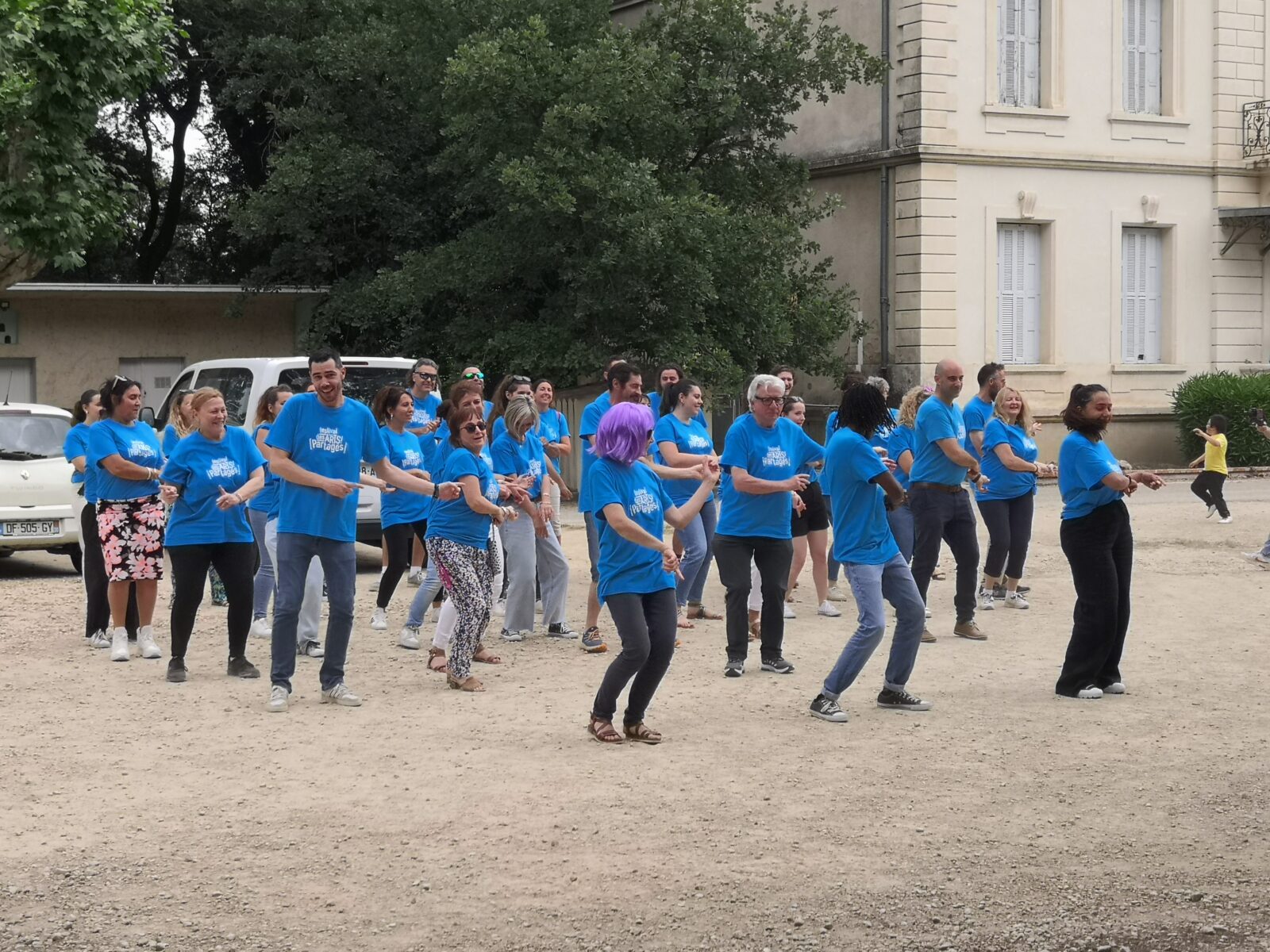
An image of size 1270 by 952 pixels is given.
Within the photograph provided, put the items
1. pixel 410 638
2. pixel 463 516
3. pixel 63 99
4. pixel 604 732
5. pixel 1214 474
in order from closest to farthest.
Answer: pixel 604 732
pixel 463 516
pixel 410 638
pixel 1214 474
pixel 63 99

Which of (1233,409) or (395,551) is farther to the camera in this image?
(1233,409)

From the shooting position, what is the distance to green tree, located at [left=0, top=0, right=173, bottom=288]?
18.7m

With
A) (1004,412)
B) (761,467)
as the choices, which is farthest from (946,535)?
(761,467)

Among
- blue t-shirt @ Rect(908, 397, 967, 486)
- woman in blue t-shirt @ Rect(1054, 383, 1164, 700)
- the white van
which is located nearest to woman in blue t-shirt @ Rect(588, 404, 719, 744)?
woman in blue t-shirt @ Rect(1054, 383, 1164, 700)

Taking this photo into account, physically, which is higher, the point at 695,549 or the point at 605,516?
the point at 605,516

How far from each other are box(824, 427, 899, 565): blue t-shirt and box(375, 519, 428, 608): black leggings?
3630 millimetres

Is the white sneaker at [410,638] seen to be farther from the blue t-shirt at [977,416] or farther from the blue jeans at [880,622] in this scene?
the blue t-shirt at [977,416]

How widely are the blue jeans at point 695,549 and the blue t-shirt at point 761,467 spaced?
1.41 m

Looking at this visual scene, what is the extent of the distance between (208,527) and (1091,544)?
4.68 m

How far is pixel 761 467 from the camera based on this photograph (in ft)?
31.8

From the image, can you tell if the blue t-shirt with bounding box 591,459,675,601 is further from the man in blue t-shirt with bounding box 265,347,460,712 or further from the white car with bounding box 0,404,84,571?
the white car with bounding box 0,404,84,571

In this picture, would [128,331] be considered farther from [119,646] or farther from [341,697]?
[341,697]

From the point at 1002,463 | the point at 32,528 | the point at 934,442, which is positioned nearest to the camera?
the point at 934,442

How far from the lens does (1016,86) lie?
26.9 metres
